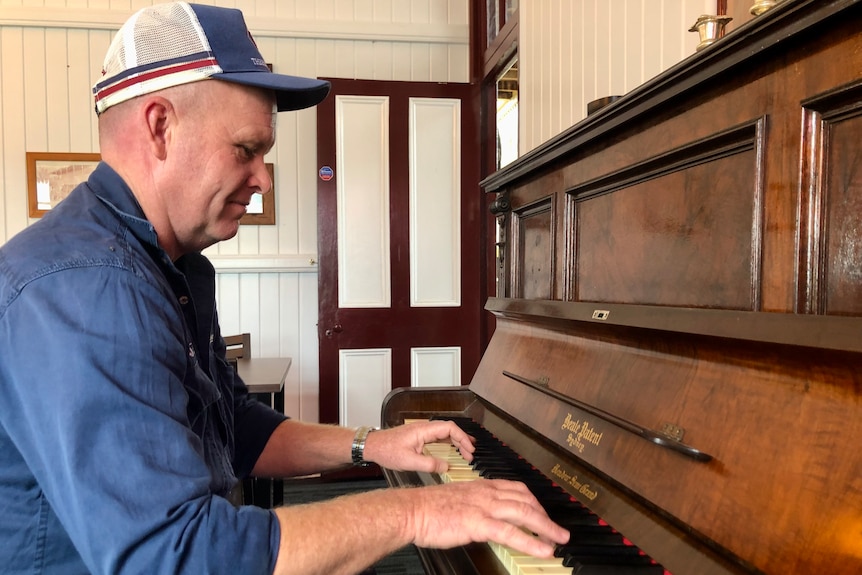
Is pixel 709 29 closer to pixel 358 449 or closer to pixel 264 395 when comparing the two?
pixel 358 449

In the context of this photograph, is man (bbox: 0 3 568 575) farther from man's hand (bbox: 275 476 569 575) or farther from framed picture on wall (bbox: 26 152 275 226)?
framed picture on wall (bbox: 26 152 275 226)

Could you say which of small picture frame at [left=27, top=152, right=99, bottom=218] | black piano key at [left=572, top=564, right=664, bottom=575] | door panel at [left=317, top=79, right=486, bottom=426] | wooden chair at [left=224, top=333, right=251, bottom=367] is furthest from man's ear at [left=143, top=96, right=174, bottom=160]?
small picture frame at [left=27, top=152, right=99, bottom=218]

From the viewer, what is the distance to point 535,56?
2832 mm

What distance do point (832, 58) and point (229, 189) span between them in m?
0.88

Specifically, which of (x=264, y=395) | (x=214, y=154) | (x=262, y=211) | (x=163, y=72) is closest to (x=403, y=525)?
(x=214, y=154)

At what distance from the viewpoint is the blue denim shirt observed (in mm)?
688

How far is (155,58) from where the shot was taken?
911 millimetres

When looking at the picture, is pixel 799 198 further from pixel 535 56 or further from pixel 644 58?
pixel 535 56

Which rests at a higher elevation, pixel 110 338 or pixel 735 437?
pixel 110 338

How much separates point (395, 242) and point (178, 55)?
9.71ft

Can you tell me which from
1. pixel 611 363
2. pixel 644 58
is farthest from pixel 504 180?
pixel 611 363

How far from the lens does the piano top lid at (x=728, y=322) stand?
2.21 ft

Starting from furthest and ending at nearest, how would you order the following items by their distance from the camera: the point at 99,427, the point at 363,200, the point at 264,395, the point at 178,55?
the point at 363,200, the point at 264,395, the point at 178,55, the point at 99,427

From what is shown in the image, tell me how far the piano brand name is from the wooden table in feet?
5.08
